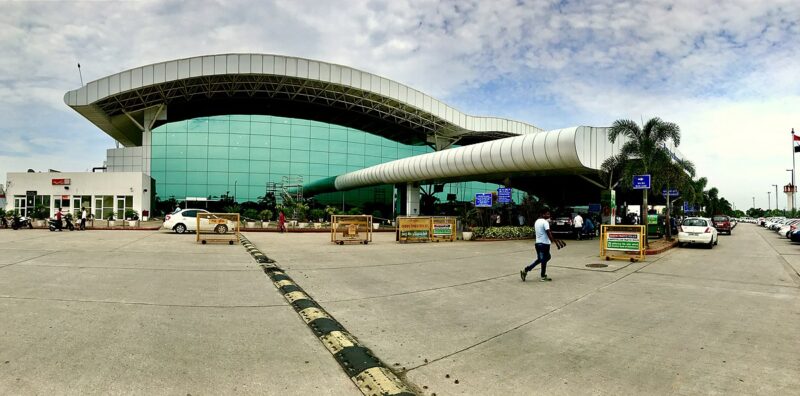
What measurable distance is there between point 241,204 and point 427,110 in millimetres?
22386

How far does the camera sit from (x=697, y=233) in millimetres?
20203

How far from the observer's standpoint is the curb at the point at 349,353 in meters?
3.94

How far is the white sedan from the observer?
Answer: 20.1 m

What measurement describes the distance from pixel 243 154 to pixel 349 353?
4587 cm

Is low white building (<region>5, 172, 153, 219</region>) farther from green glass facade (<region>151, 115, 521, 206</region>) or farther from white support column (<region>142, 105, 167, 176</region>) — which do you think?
green glass facade (<region>151, 115, 521, 206</region>)

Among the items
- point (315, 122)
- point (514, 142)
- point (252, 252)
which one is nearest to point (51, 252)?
point (252, 252)

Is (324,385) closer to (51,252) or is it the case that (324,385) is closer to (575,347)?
(575,347)

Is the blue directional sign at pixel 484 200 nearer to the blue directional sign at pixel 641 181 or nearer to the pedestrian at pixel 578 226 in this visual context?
the pedestrian at pixel 578 226

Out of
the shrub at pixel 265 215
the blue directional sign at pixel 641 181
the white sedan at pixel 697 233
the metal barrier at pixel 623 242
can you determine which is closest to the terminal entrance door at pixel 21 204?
the shrub at pixel 265 215

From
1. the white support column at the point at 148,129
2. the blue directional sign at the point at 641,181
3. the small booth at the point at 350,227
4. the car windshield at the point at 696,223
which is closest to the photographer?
the small booth at the point at 350,227

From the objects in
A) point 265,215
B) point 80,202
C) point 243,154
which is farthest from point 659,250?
point 80,202

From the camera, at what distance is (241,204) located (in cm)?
4616

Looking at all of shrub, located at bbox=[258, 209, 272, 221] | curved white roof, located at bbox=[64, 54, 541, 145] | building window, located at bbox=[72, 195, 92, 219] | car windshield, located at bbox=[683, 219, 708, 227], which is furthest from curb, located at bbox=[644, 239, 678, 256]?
building window, located at bbox=[72, 195, 92, 219]

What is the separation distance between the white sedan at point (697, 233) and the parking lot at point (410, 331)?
34.4 feet
